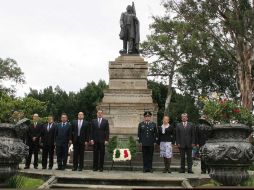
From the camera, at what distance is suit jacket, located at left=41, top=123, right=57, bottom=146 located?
49.2 feet

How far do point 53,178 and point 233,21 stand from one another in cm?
2119

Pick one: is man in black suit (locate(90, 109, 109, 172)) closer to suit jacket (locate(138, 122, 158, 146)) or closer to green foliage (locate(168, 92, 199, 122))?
suit jacket (locate(138, 122, 158, 146))

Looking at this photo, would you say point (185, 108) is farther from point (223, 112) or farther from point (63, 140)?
point (223, 112)

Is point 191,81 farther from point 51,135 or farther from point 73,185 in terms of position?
point 73,185

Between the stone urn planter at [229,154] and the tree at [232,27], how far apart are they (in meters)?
21.4

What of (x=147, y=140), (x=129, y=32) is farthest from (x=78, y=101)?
(x=147, y=140)

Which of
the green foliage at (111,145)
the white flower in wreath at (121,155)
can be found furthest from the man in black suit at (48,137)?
the white flower in wreath at (121,155)

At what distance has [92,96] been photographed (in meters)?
56.4

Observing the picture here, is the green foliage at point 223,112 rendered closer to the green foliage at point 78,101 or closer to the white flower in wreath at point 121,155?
the white flower in wreath at point 121,155

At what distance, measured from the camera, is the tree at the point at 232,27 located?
3047 cm


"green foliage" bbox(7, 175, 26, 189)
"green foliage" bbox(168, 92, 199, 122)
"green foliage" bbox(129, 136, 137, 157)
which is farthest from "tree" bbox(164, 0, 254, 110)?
"green foliage" bbox(7, 175, 26, 189)

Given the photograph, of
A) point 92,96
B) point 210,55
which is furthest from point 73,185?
point 92,96

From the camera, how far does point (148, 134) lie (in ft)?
Result: 47.7

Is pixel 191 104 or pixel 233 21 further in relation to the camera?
pixel 191 104
